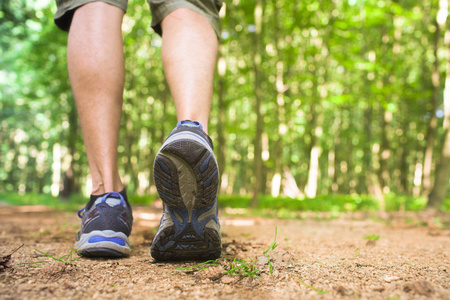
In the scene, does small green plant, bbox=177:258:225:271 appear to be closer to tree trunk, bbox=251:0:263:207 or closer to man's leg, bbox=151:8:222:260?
man's leg, bbox=151:8:222:260

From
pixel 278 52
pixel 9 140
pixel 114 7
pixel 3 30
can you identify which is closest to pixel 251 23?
pixel 278 52

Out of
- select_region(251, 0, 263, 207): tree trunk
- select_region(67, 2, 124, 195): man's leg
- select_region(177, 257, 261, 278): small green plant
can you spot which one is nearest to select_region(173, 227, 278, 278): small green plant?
select_region(177, 257, 261, 278): small green plant

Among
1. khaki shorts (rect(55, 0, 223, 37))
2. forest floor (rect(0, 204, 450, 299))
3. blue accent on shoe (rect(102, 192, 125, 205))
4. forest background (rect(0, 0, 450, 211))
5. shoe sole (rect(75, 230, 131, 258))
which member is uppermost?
forest background (rect(0, 0, 450, 211))

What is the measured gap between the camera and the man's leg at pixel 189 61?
1437 millimetres

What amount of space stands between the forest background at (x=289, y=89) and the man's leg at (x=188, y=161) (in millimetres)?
5595

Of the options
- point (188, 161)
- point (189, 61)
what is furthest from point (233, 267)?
point (189, 61)

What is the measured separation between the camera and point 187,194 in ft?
4.08

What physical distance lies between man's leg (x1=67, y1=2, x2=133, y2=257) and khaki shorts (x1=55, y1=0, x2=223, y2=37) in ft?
0.16

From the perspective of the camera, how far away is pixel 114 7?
5.58 feet

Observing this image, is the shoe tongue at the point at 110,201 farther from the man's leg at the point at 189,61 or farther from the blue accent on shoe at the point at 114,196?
the man's leg at the point at 189,61

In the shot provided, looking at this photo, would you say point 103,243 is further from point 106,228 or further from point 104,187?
point 104,187

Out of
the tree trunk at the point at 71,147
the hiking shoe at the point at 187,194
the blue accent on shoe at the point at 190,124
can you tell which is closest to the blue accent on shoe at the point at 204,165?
the hiking shoe at the point at 187,194

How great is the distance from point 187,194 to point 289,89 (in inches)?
653

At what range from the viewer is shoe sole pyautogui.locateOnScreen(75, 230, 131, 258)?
138 centimetres
